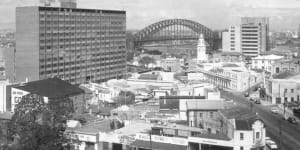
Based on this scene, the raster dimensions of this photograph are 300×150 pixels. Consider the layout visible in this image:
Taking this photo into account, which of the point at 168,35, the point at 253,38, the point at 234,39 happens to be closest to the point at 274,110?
the point at 253,38

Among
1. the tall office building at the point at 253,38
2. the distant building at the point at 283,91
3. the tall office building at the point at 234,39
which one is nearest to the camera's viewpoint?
the distant building at the point at 283,91

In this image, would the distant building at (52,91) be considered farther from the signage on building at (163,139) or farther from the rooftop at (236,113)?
the rooftop at (236,113)

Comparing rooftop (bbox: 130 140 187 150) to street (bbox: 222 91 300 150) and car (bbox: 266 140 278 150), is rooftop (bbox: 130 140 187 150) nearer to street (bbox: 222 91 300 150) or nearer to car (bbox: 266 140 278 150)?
car (bbox: 266 140 278 150)

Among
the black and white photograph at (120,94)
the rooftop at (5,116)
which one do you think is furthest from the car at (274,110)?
the rooftop at (5,116)

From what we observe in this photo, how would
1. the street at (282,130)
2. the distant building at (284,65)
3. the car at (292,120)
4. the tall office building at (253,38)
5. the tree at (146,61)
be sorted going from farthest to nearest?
the tall office building at (253,38) < the tree at (146,61) < the distant building at (284,65) < the car at (292,120) < the street at (282,130)

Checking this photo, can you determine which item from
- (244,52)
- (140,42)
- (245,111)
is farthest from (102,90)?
(140,42)

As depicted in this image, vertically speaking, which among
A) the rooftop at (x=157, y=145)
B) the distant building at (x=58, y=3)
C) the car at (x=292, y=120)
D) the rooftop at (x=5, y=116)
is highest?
the distant building at (x=58, y=3)

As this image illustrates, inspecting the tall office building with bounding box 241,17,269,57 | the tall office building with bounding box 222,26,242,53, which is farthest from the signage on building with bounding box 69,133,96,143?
the tall office building with bounding box 222,26,242,53

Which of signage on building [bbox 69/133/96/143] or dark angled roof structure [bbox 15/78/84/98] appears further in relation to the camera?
dark angled roof structure [bbox 15/78/84/98]
